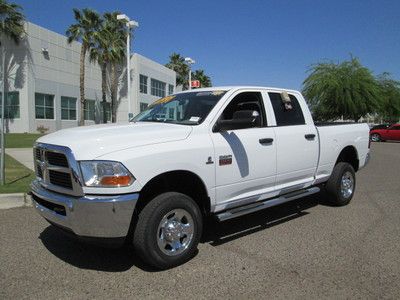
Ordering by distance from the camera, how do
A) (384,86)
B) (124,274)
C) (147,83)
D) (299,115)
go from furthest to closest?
(147,83) → (384,86) → (299,115) → (124,274)

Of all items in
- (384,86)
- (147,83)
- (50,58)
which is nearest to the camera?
(50,58)

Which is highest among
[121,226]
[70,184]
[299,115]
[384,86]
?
[384,86]

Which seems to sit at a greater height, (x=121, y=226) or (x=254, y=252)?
(x=121, y=226)

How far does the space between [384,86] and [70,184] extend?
4870 centimetres

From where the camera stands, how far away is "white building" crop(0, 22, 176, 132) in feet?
105

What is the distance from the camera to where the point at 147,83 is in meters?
49.4

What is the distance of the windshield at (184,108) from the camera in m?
4.95

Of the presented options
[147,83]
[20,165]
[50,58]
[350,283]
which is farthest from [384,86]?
[350,283]

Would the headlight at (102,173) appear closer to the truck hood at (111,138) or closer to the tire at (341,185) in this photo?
the truck hood at (111,138)

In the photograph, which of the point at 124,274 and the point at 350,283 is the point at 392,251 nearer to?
the point at 350,283

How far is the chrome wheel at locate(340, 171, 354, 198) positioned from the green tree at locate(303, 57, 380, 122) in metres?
32.4

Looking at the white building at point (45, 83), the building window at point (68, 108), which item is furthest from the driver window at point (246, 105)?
the building window at point (68, 108)

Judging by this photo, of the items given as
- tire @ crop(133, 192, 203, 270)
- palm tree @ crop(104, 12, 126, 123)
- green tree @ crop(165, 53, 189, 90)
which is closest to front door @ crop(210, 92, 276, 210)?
tire @ crop(133, 192, 203, 270)

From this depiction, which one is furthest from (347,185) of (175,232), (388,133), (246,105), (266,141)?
(388,133)
